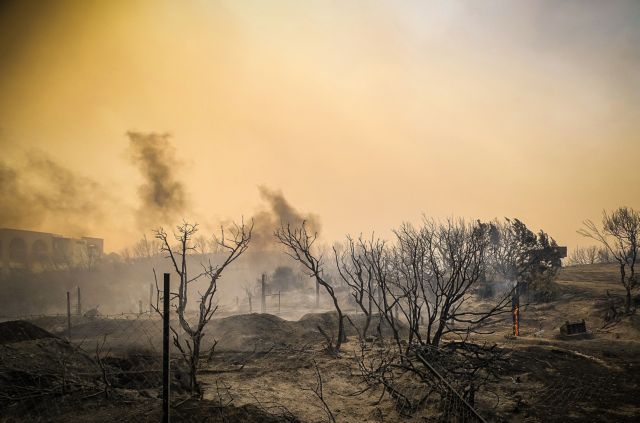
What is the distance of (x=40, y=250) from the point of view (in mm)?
55375

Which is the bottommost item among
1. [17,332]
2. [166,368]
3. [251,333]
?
[251,333]

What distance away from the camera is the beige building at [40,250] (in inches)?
2000

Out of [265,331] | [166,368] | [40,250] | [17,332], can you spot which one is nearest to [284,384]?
[166,368]

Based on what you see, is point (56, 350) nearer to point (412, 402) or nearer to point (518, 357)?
point (412, 402)

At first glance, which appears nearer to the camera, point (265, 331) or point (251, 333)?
point (251, 333)

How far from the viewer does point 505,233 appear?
1583 inches

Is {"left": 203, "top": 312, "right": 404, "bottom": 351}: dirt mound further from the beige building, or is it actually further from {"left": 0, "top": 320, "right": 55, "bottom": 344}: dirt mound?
the beige building

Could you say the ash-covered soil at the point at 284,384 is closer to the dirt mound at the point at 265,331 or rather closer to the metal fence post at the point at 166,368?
the dirt mound at the point at 265,331

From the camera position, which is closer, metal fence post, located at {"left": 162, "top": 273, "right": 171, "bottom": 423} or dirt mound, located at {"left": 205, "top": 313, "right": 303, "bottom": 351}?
metal fence post, located at {"left": 162, "top": 273, "right": 171, "bottom": 423}

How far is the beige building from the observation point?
50.8 metres

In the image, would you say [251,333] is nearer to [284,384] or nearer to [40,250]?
[284,384]

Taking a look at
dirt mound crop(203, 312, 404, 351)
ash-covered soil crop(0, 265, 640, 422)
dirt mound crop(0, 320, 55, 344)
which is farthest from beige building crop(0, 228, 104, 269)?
ash-covered soil crop(0, 265, 640, 422)

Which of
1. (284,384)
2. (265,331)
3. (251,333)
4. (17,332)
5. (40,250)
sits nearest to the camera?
(284,384)

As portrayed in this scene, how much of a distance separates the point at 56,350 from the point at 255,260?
54.8 meters
